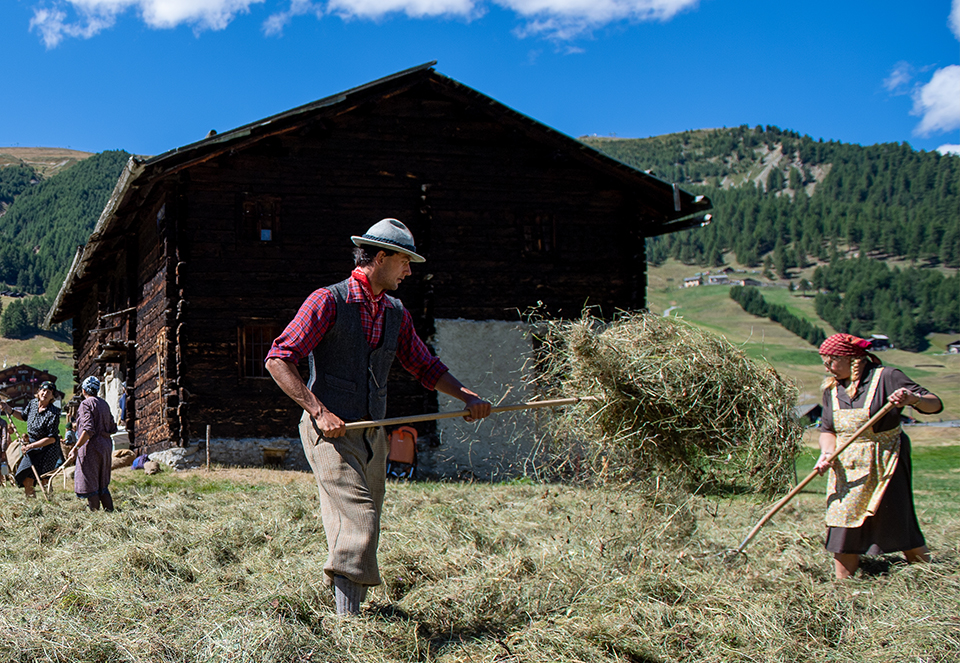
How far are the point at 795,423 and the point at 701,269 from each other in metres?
163

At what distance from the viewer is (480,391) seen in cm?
1301

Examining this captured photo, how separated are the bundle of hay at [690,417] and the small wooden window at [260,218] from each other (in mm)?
8024

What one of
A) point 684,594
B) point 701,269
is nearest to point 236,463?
point 684,594

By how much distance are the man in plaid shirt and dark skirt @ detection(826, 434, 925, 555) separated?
2.45 meters

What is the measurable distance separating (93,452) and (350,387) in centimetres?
494

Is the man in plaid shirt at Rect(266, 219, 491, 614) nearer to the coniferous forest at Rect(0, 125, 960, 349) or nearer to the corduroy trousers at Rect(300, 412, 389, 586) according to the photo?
the corduroy trousers at Rect(300, 412, 389, 586)

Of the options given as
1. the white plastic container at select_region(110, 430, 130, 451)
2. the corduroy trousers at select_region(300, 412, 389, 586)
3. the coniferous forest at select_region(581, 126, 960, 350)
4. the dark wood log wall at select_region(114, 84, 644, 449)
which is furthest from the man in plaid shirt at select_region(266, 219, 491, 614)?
the coniferous forest at select_region(581, 126, 960, 350)

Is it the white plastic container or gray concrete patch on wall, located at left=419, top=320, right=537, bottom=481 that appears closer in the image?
gray concrete patch on wall, located at left=419, top=320, right=537, bottom=481

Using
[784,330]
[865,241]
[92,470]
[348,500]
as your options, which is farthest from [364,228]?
[865,241]

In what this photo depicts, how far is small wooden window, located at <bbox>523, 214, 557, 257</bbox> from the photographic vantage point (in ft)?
45.1

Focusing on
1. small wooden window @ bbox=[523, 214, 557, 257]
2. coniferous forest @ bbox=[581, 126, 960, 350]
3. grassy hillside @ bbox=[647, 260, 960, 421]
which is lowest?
grassy hillside @ bbox=[647, 260, 960, 421]

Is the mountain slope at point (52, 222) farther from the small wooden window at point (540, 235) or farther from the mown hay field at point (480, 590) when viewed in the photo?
the mown hay field at point (480, 590)

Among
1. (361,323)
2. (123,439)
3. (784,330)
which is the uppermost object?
(361,323)

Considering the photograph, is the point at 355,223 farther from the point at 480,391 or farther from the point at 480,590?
the point at 480,590
